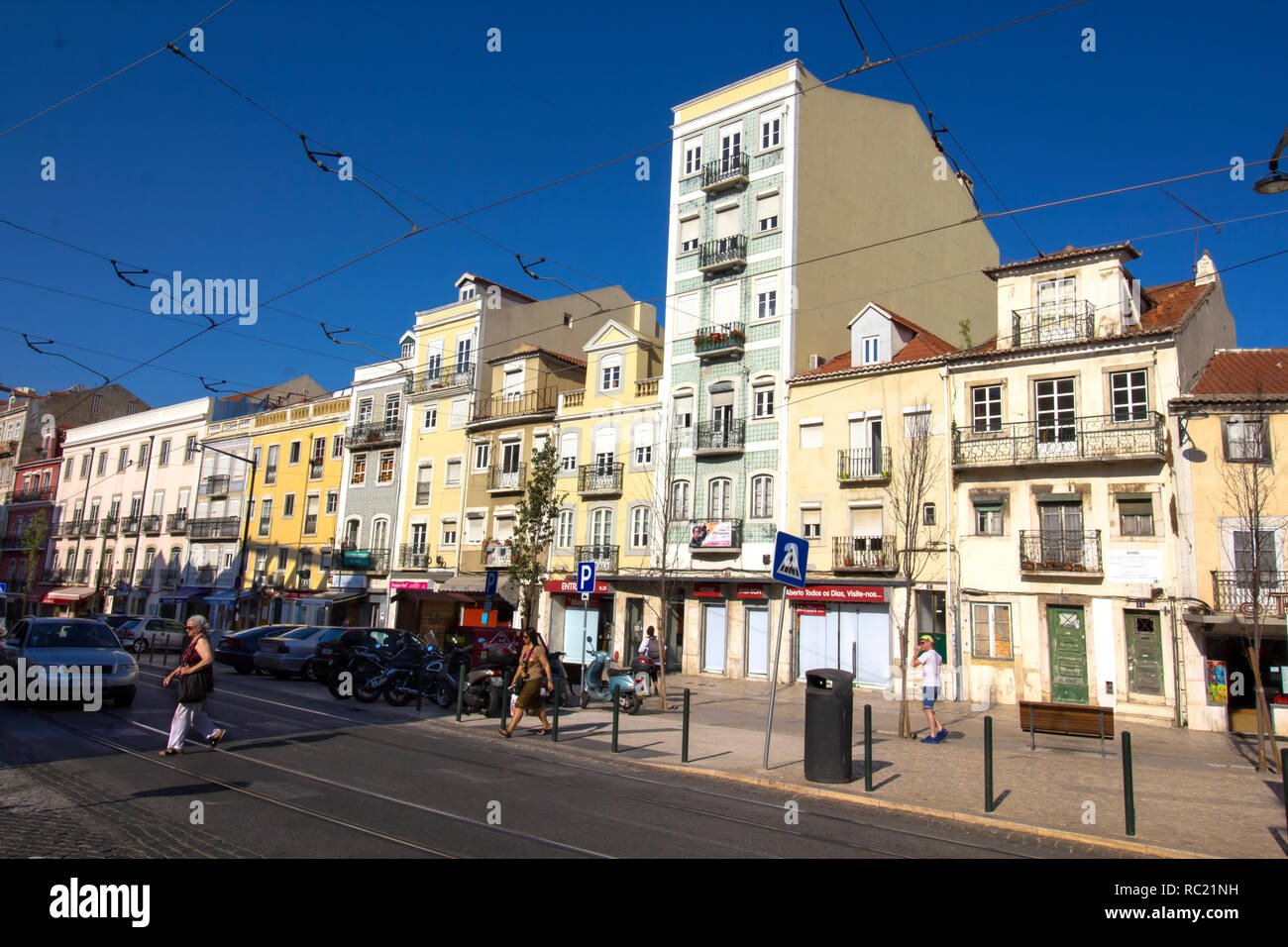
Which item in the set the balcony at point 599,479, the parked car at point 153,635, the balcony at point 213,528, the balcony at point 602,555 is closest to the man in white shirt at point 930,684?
the balcony at point 602,555

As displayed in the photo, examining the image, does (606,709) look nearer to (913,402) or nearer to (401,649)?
(401,649)

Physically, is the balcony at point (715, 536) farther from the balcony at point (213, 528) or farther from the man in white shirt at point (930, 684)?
the balcony at point (213, 528)

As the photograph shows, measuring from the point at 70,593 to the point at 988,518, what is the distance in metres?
60.6

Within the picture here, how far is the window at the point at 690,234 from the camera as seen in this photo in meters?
35.7

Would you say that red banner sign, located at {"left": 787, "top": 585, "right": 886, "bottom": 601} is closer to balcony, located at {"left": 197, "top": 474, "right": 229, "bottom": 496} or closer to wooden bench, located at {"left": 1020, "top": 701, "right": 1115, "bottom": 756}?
wooden bench, located at {"left": 1020, "top": 701, "right": 1115, "bottom": 756}

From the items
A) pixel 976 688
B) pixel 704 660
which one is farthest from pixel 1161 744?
pixel 704 660

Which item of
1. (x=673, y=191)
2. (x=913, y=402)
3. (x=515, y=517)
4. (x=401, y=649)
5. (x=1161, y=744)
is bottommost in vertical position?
(x=1161, y=744)

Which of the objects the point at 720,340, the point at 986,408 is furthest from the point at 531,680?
the point at 720,340

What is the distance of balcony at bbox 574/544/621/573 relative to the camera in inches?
1393

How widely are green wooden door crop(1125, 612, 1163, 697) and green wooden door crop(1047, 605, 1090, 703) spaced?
1.13 m

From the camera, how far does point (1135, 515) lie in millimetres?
23391

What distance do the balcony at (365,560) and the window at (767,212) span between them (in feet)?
82.4
